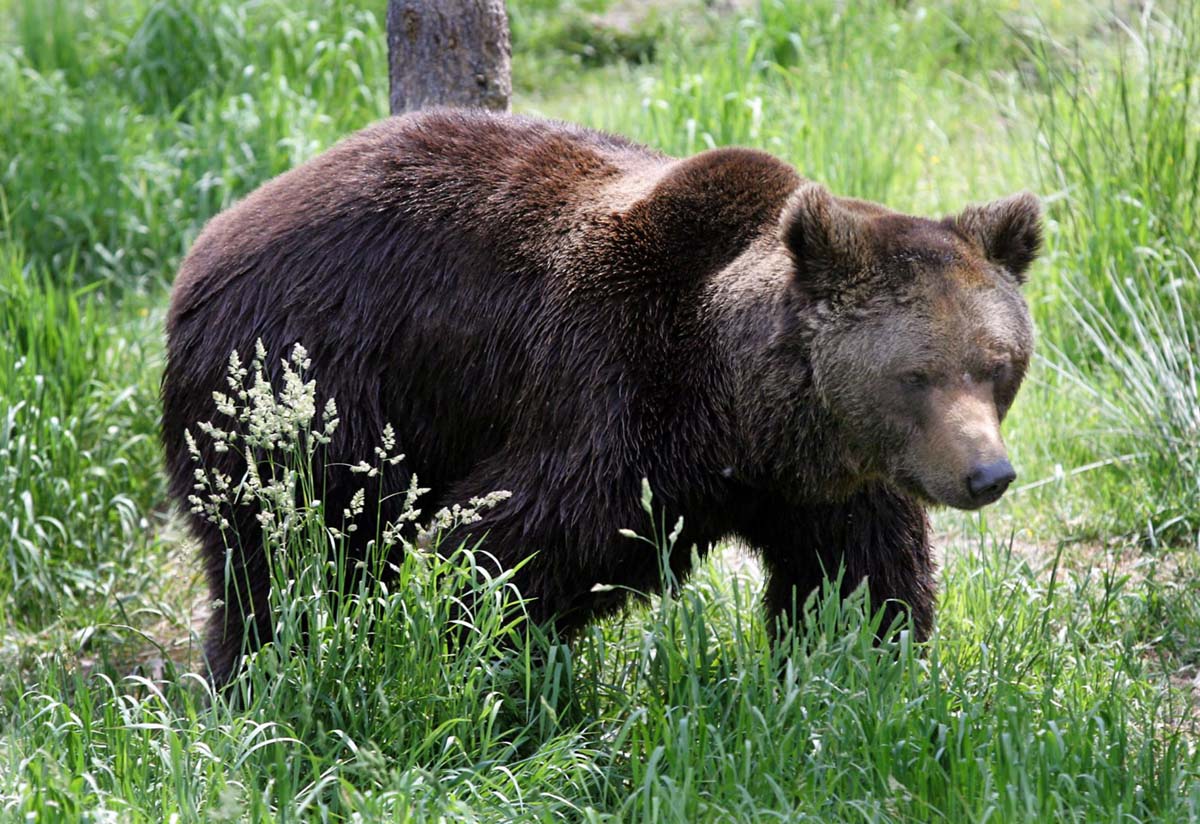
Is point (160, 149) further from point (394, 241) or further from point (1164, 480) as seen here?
point (1164, 480)

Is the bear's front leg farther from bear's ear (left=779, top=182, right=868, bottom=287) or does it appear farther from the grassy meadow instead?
bear's ear (left=779, top=182, right=868, bottom=287)

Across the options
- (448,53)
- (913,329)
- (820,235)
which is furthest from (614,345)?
(448,53)

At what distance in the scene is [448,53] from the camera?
5.85 meters

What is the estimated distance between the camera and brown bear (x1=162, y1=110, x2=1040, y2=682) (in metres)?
3.95

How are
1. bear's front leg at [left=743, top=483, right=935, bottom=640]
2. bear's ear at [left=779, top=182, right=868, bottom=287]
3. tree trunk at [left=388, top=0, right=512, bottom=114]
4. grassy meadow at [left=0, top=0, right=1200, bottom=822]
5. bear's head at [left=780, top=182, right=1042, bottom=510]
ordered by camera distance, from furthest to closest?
1. tree trunk at [left=388, top=0, right=512, bottom=114]
2. bear's front leg at [left=743, top=483, right=935, bottom=640]
3. bear's ear at [left=779, top=182, right=868, bottom=287]
4. bear's head at [left=780, top=182, right=1042, bottom=510]
5. grassy meadow at [left=0, top=0, right=1200, bottom=822]

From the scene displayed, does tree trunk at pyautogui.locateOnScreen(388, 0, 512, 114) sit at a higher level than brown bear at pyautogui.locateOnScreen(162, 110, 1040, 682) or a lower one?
higher

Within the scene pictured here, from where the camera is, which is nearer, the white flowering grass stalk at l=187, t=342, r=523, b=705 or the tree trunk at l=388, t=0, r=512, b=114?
the white flowering grass stalk at l=187, t=342, r=523, b=705

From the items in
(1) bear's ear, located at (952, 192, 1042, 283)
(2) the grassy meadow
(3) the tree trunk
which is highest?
(3) the tree trunk

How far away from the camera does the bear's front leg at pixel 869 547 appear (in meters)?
4.35

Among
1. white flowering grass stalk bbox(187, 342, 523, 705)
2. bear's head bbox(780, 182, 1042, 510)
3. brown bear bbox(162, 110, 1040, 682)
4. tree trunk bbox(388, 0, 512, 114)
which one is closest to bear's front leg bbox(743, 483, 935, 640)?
brown bear bbox(162, 110, 1040, 682)

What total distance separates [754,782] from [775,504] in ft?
3.63

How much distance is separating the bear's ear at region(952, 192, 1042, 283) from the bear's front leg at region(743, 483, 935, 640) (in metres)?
0.74

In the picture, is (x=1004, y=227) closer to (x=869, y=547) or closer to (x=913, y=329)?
(x=913, y=329)

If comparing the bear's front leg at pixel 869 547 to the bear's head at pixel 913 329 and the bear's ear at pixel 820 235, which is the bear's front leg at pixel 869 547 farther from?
the bear's ear at pixel 820 235
